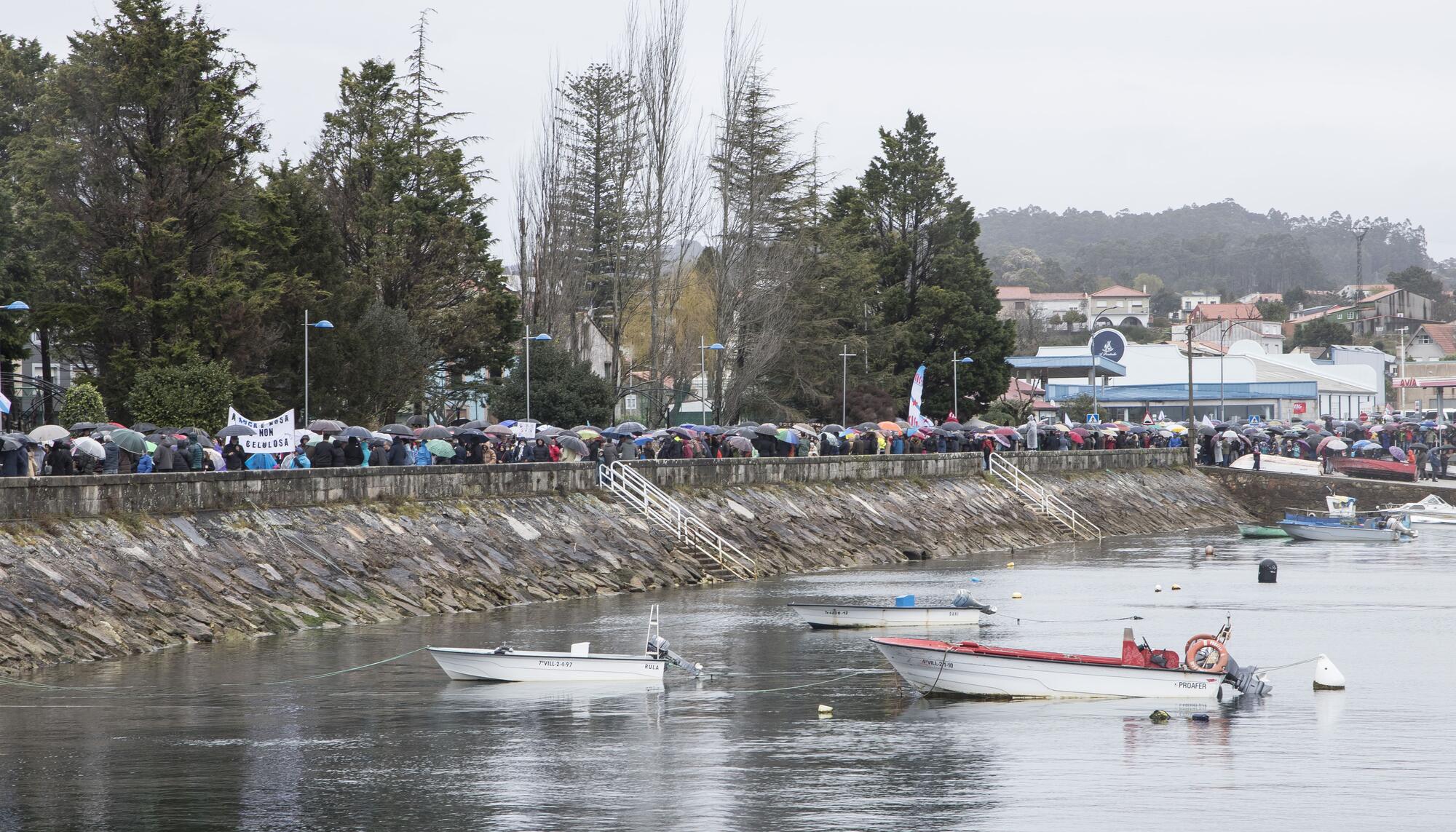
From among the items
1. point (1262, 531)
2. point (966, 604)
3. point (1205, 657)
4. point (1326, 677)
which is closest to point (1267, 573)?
point (966, 604)

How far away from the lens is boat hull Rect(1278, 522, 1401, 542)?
69.8 metres

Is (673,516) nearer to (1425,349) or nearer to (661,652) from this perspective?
(661,652)

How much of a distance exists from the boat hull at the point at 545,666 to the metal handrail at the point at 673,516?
18342 millimetres

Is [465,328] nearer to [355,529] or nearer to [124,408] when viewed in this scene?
[124,408]

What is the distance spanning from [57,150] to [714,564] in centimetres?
2478

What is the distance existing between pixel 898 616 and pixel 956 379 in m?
50.3

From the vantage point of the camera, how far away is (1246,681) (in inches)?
1139

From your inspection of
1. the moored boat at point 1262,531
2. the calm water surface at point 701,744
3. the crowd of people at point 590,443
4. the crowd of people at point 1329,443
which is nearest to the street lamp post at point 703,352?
the crowd of people at point 590,443

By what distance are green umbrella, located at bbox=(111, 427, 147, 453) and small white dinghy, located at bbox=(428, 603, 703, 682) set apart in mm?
9819

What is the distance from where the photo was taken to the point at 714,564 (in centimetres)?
4762

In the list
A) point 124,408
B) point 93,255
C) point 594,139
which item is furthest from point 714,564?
point 594,139

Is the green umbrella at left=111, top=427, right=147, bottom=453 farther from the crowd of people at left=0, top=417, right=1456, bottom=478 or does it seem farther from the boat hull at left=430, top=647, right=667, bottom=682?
the boat hull at left=430, top=647, right=667, bottom=682

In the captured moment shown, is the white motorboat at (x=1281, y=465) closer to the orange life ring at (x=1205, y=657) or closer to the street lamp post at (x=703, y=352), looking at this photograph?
the street lamp post at (x=703, y=352)

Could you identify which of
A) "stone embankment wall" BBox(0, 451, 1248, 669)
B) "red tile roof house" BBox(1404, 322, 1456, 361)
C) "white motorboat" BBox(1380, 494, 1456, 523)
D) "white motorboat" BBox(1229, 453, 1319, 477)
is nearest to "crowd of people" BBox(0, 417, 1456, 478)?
"white motorboat" BBox(1229, 453, 1319, 477)
